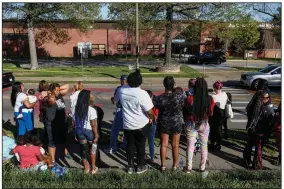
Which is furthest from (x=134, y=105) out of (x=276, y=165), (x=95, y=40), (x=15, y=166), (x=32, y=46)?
(x=95, y=40)

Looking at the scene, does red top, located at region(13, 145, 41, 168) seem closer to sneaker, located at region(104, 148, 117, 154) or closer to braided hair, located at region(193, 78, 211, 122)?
sneaker, located at region(104, 148, 117, 154)

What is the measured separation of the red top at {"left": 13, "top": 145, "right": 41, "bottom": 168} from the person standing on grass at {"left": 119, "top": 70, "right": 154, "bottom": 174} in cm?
148

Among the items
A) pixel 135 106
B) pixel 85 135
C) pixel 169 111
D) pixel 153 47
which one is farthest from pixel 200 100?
pixel 153 47

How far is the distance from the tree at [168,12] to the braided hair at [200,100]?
19844mm

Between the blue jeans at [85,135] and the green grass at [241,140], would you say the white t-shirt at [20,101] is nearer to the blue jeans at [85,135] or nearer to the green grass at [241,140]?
the blue jeans at [85,135]

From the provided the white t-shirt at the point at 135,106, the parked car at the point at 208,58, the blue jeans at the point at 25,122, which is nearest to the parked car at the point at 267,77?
the blue jeans at the point at 25,122

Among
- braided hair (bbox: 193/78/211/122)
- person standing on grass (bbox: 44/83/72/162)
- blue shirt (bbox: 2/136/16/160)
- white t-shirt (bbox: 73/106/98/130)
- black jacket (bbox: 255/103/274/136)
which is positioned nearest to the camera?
braided hair (bbox: 193/78/211/122)

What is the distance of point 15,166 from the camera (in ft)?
19.2

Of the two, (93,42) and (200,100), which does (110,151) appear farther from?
(93,42)

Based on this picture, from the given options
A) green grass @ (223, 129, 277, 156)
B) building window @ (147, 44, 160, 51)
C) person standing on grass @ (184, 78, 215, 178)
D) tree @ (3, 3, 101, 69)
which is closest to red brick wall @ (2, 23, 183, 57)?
building window @ (147, 44, 160, 51)

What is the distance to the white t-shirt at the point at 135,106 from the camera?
5.44m

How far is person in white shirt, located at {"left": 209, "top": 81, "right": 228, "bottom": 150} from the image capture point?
24.0ft

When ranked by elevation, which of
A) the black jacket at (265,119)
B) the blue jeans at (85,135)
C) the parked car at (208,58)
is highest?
the parked car at (208,58)

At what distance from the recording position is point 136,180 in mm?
4898
